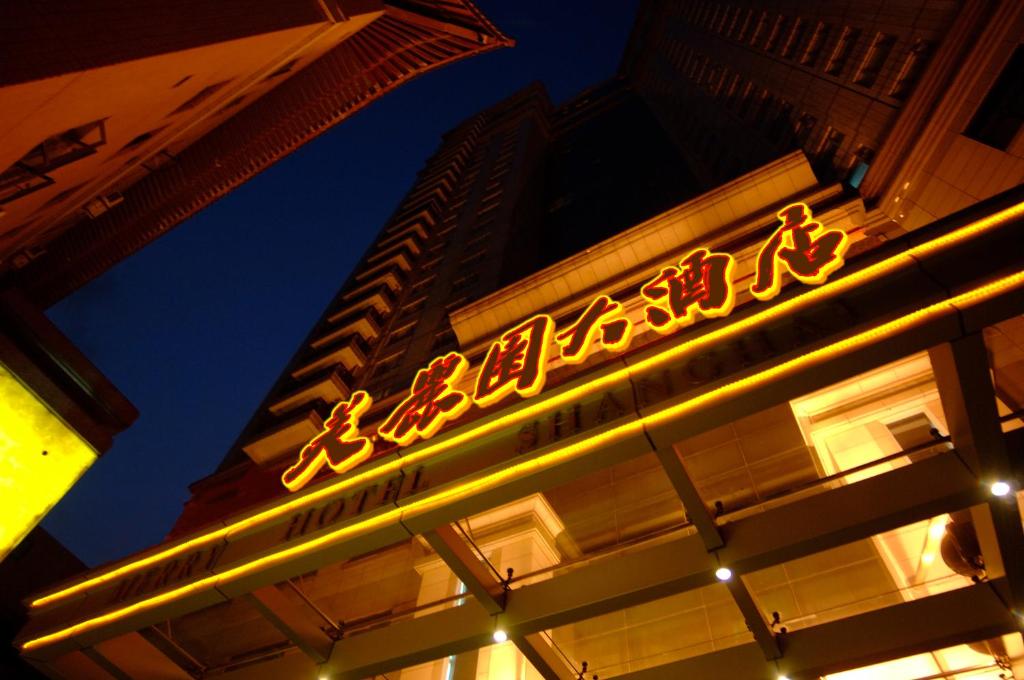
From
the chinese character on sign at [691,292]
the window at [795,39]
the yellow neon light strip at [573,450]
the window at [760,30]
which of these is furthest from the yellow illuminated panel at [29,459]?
the window at [760,30]

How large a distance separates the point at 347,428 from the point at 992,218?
9939mm

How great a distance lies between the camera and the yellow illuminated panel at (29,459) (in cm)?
886

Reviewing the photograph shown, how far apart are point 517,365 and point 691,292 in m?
3.05

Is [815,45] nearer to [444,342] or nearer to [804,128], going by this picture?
[804,128]

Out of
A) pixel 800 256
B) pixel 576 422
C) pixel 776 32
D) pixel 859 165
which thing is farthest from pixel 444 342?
pixel 776 32

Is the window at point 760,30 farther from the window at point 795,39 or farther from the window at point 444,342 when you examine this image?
the window at point 444,342

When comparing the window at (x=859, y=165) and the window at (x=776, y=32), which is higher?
Answer: the window at (x=776, y=32)

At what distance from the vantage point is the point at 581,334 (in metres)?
10.3

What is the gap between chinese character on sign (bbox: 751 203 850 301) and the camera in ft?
25.4

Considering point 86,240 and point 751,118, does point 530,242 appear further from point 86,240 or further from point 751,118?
point 86,240

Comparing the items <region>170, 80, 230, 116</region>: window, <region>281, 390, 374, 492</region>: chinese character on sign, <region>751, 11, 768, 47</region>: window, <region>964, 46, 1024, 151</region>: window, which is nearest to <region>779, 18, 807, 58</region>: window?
<region>751, 11, 768, 47</region>: window

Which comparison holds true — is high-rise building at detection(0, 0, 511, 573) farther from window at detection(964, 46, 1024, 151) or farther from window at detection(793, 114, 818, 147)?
window at detection(964, 46, 1024, 151)

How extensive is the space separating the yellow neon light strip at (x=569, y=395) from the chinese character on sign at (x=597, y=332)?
2.06 m

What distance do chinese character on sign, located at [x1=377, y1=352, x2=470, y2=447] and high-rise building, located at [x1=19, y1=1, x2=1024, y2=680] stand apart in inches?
2.4
